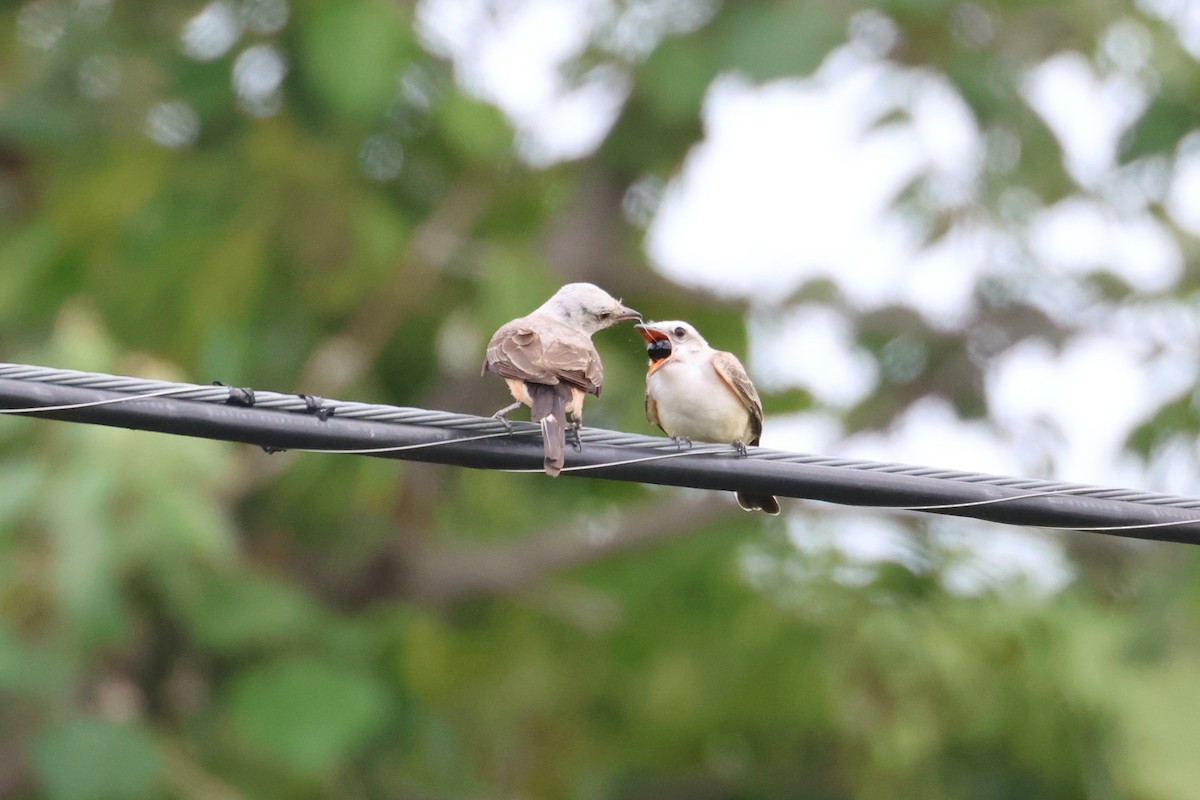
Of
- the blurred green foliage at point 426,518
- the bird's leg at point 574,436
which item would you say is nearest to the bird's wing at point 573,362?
the bird's leg at point 574,436

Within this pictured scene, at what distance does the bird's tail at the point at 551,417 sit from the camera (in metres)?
5.47

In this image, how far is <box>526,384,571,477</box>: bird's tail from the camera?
5473 millimetres

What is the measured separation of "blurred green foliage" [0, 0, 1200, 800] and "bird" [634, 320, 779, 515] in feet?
10.6

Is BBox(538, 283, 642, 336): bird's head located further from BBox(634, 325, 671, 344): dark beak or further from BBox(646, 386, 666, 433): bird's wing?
BBox(646, 386, 666, 433): bird's wing

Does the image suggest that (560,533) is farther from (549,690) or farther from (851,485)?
(851,485)

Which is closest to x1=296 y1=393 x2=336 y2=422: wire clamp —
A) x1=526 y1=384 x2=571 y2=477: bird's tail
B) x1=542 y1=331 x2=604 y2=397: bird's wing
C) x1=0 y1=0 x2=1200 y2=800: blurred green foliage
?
x1=526 y1=384 x2=571 y2=477: bird's tail

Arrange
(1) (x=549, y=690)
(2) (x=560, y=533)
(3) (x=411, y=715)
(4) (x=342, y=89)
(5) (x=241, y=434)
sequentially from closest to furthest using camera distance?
(5) (x=241, y=434), (4) (x=342, y=89), (3) (x=411, y=715), (2) (x=560, y=533), (1) (x=549, y=690)

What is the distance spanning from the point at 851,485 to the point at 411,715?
8.82 meters

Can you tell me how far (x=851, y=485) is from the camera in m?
A: 5.48

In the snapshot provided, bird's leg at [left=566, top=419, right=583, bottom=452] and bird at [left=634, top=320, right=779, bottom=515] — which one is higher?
bird at [left=634, top=320, right=779, bottom=515]

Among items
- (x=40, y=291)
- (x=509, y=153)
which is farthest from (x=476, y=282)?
(x=40, y=291)

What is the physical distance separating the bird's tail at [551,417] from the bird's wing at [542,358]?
3 cm

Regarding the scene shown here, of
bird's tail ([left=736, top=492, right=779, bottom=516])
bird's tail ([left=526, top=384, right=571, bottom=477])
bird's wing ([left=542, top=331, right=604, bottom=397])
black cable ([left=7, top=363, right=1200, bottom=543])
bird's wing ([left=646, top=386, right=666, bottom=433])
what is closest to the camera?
black cable ([left=7, top=363, right=1200, bottom=543])

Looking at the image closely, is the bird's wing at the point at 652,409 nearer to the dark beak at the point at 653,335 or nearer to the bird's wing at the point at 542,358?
the dark beak at the point at 653,335
